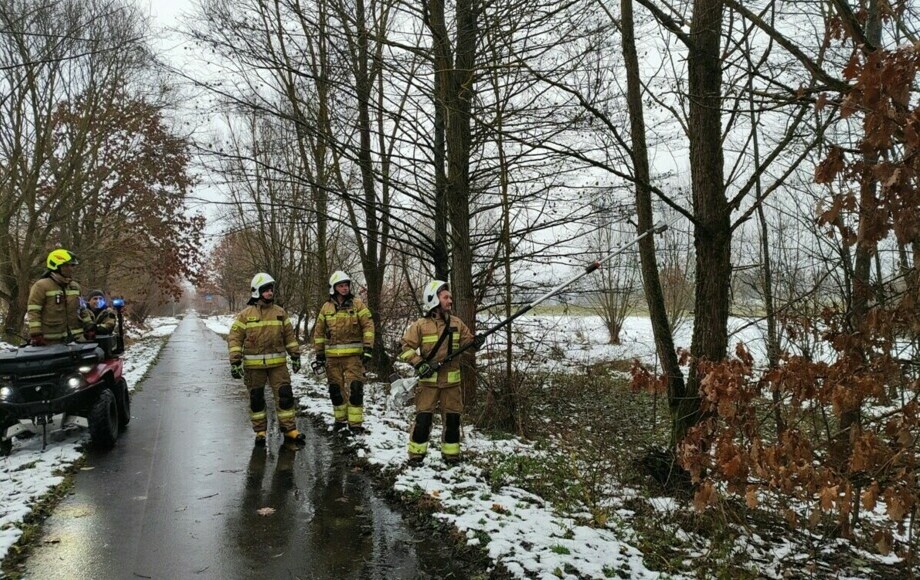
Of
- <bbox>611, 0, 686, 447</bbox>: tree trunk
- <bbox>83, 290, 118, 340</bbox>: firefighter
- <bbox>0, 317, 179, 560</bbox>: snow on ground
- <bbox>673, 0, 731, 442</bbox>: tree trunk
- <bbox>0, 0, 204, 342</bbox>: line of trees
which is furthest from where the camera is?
<bbox>0, 0, 204, 342</bbox>: line of trees

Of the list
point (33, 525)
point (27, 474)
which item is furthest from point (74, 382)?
point (33, 525)

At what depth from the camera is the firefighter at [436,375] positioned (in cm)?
689

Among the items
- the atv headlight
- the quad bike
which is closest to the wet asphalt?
the quad bike

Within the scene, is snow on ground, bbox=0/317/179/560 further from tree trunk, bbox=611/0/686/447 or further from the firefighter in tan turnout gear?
tree trunk, bbox=611/0/686/447

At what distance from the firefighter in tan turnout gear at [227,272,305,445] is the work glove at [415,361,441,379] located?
2.15 meters

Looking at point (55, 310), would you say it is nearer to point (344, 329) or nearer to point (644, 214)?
point (344, 329)

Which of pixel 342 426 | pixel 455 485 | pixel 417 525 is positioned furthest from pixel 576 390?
pixel 417 525

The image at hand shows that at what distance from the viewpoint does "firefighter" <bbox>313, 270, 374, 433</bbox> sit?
8547 mm

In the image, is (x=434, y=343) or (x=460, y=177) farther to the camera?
(x=460, y=177)

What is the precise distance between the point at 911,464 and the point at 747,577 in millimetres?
1870

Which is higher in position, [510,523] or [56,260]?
[56,260]

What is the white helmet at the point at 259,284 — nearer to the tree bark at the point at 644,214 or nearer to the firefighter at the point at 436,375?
the firefighter at the point at 436,375

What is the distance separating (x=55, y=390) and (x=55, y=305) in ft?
6.04

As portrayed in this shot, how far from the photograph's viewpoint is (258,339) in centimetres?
802
